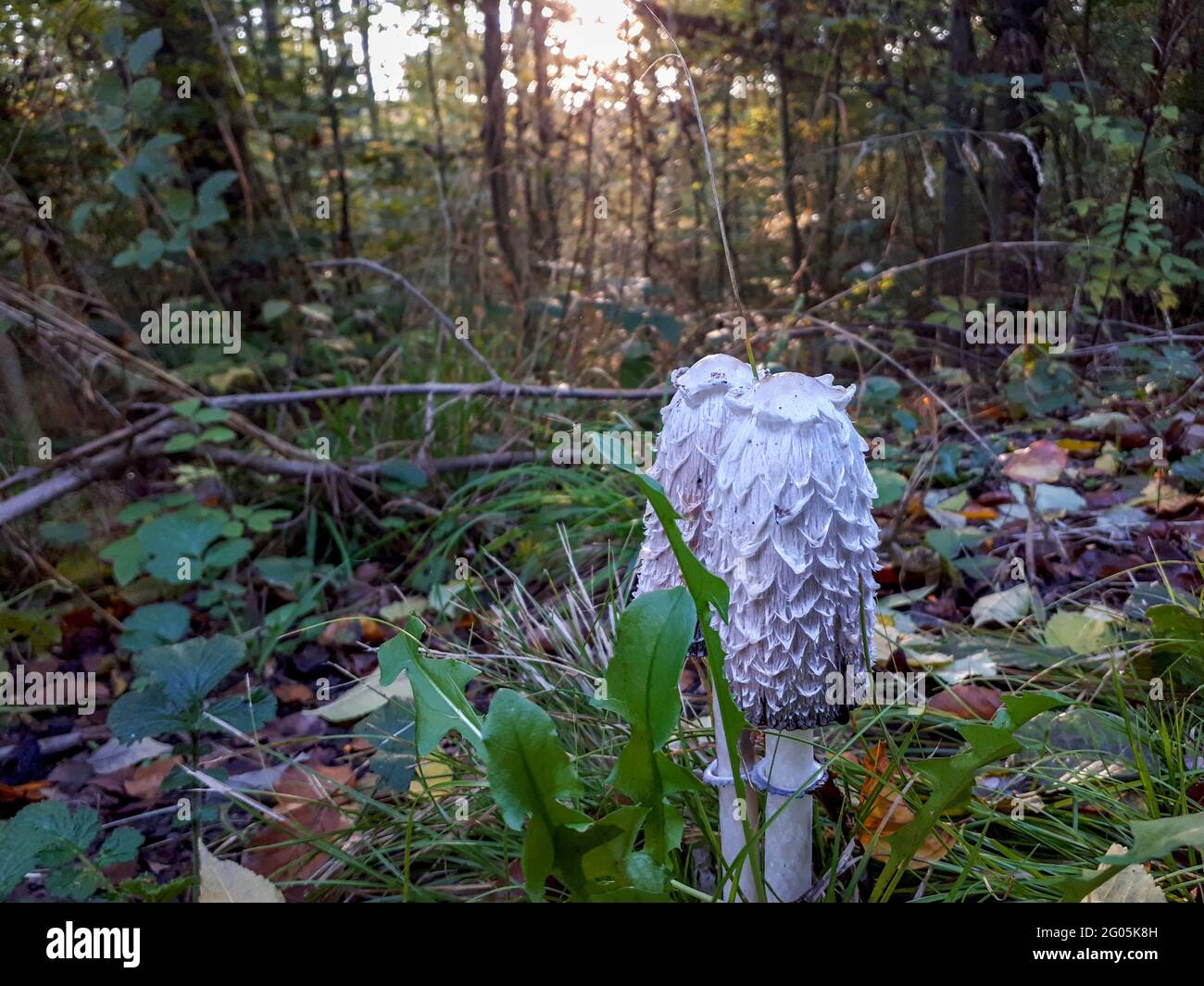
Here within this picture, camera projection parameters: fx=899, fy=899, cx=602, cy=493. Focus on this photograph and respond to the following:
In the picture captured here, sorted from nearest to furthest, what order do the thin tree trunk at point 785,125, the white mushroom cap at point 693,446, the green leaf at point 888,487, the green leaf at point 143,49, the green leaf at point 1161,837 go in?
the green leaf at point 1161,837, the white mushroom cap at point 693,446, the green leaf at point 888,487, the green leaf at point 143,49, the thin tree trunk at point 785,125

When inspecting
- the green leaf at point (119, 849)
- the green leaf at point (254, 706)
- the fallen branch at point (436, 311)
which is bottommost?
the green leaf at point (119, 849)

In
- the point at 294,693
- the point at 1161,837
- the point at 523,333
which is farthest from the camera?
the point at 523,333

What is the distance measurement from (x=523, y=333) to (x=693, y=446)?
2908mm

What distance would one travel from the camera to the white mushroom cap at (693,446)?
1.05 m

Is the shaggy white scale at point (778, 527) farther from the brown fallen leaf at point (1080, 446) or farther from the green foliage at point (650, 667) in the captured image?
the brown fallen leaf at point (1080, 446)

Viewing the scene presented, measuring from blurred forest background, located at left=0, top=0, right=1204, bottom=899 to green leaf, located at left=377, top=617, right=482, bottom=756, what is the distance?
32 centimetres

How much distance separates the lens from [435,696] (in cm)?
108

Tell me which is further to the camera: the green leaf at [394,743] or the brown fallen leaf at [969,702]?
the brown fallen leaf at [969,702]

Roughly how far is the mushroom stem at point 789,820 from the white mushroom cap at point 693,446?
26cm

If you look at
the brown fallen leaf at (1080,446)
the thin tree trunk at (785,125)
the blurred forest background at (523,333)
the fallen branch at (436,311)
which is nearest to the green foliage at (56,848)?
the blurred forest background at (523,333)

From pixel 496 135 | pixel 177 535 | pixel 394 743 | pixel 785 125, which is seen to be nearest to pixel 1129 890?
pixel 394 743

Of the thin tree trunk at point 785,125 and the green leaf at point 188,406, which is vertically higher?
the thin tree trunk at point 785,125

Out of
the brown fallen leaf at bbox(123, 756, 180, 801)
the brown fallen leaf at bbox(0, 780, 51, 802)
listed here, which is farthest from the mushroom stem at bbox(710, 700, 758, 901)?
the brown fallen leaf at bbox(0, 780, 51, 802)

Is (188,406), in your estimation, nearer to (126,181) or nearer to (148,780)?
(126,181)
